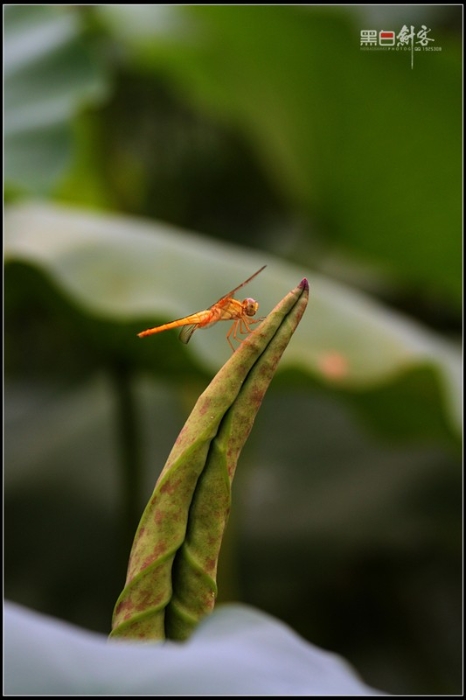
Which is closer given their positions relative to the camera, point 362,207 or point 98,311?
point 98,311

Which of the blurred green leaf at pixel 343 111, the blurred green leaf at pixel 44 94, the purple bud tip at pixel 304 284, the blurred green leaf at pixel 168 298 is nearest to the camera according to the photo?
the purple bud tip at pixel 304 284

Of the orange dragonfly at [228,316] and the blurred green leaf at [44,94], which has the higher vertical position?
the blurred green leaf at [44,94]

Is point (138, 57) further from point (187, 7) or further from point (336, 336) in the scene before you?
point (336, 336)

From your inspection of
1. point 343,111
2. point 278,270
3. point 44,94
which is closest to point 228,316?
point 278,270

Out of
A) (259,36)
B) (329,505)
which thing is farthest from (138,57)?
(329,505)

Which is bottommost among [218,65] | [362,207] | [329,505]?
[329,505]

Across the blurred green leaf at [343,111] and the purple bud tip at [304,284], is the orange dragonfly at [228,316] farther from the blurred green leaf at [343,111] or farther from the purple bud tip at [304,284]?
the blurred green leaf at [343,111]

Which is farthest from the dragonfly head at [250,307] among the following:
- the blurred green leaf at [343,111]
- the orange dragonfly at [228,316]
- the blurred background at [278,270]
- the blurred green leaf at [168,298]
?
the blurred green leaf at [343,111]

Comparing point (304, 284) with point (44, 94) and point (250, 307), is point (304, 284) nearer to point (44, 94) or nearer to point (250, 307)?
point (250, 307)
